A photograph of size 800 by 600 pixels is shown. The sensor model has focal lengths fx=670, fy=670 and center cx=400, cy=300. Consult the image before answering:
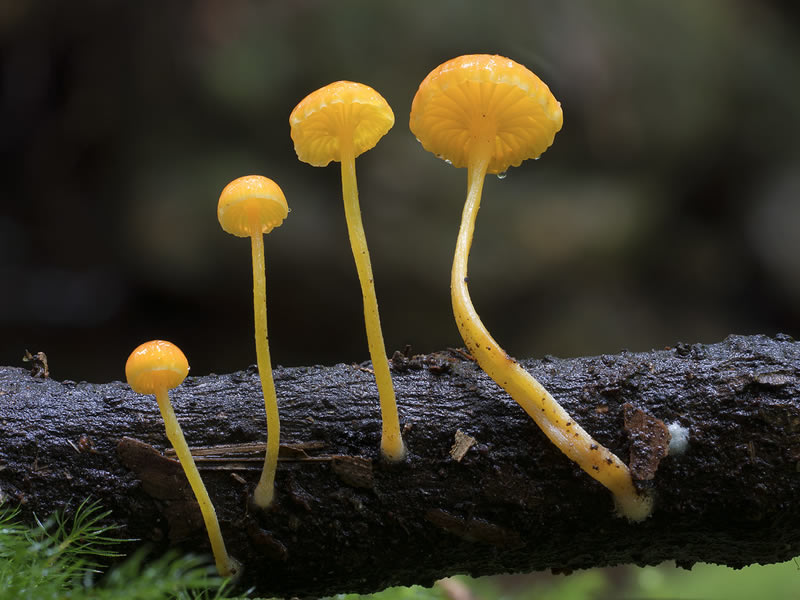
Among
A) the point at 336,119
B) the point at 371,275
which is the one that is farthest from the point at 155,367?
the point at 336,119

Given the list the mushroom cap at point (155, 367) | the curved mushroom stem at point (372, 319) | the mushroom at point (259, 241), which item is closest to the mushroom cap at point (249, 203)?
the mushroom at point (259, 241)

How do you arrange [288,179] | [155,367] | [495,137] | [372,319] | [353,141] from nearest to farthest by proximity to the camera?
[155,367] < [372,319] < [353,141] < [495,137] < [288,179]

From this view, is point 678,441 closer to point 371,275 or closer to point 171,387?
point 371,275

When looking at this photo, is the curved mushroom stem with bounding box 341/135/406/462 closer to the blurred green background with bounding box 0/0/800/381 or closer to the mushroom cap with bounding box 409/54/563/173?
the mushroom cap with bounding box 409/54/563/173

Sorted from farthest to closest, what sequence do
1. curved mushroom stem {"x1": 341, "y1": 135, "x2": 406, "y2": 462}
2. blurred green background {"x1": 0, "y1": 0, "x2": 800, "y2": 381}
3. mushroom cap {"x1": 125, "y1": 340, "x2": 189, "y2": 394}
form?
blurred green background {"x1": 0, "y1": 0, "x2": 800, "y2": 381}
curved mushroom stem {"x1": 341, "y1": 135, "x2": 406, "y2": 462}
mushroom cap {"x1": 125, "y1": 340, "x2": 189, "y2": 394}

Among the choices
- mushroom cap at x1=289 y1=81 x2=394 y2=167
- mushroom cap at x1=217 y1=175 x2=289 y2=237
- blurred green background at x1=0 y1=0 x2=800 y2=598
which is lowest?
mushroom cap at x1=217 y1=175 x2=289 y2=237

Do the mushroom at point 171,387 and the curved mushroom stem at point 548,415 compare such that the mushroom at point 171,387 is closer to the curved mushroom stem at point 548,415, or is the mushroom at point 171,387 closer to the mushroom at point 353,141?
the mushroom at point 353,141

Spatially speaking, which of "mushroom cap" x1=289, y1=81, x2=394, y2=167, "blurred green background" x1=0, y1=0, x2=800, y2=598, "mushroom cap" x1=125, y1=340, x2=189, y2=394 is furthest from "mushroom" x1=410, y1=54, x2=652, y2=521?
Result: "blurred green background" x1=0, y1=0, x2=800, y2=598
